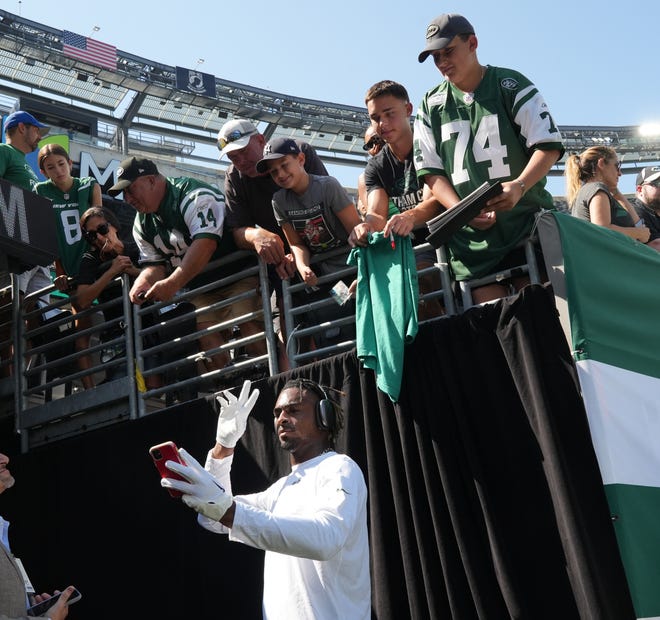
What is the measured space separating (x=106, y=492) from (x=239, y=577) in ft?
4.62

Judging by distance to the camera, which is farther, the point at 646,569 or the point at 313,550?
the point at 646,569

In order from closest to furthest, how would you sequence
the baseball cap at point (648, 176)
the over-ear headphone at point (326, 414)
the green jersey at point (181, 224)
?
1. the over-ear headphone at point (326, 414)
2. the green jersey at point (181, 224)
3. the baseball cap at point (648, 176)

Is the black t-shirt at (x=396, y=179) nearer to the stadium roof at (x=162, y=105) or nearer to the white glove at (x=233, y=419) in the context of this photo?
the white glove at (x=233, y=419)

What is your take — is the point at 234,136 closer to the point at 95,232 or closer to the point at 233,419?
the point at 95,232

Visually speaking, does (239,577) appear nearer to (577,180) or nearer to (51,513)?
(51,513)

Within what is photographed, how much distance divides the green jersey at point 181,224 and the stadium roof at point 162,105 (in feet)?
85.0

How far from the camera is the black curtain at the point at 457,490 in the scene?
4203 mm

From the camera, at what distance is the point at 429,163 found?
17.3 ft

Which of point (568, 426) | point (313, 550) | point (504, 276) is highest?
point (504, 276)

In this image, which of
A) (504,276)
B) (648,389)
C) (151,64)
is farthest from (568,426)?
(151,64)

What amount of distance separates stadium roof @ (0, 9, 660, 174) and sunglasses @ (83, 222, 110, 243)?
24985mm

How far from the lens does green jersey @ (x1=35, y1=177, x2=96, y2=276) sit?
708 centimetres

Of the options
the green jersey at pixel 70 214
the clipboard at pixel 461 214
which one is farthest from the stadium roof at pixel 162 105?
the clipboard at pixel 461 214

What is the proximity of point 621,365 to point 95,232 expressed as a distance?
423 cm
